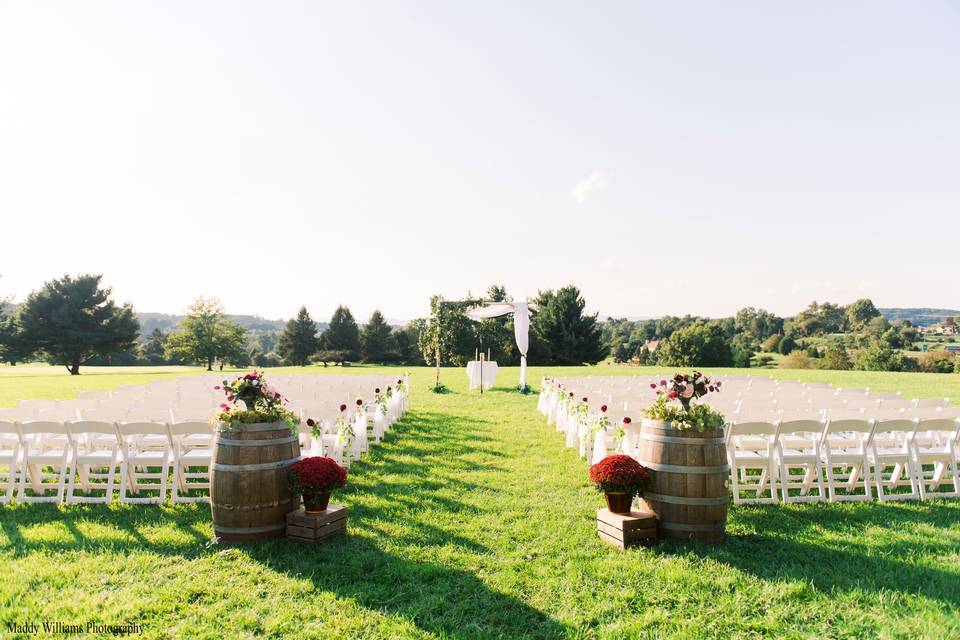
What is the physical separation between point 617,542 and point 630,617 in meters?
1.11

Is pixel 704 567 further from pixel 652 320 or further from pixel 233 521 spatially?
pixel 652 320

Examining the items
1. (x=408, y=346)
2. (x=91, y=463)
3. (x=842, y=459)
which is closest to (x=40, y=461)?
(x=91, y=463)

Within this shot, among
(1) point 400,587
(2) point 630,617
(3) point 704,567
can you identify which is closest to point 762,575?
(3) point 704,567

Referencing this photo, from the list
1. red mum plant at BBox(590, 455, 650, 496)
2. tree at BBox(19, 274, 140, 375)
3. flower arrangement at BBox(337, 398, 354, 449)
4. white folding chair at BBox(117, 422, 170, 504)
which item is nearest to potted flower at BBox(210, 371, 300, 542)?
white folding chair at BBox(117, 422, 170, 504)

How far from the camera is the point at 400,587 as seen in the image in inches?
156

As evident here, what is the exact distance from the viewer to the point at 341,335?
56.8m

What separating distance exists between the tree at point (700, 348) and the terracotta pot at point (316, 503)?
156ft

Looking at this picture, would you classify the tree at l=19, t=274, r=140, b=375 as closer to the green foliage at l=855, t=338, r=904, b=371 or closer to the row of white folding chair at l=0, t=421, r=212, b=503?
the row of white folding chair at l=0, t=421, r=212, b=503

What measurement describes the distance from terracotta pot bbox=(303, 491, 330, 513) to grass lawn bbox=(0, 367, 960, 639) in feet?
1.05

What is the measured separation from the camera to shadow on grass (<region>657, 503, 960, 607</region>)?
403cm

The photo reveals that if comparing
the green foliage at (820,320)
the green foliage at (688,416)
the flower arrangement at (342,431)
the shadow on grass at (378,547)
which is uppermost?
the green foliage at (820,320)

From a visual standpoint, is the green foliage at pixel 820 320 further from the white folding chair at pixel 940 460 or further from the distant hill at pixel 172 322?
the distant hill at pixel 172 322

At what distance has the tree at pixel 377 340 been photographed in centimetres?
5484

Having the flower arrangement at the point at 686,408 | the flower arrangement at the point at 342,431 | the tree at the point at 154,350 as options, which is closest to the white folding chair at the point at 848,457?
the flower arrangement at the point at 686,408
